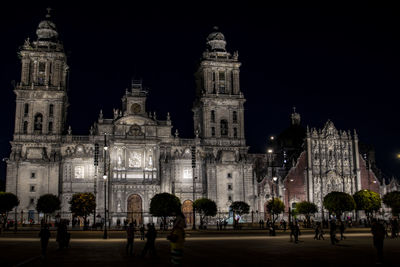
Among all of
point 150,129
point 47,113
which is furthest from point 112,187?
point 47,113

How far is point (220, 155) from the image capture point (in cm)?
8588

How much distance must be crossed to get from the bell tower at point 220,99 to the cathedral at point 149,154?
0.61 feet

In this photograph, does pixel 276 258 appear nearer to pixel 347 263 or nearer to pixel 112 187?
pixel 347 263

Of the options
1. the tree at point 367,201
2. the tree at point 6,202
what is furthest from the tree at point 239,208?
the tree at point 6,202

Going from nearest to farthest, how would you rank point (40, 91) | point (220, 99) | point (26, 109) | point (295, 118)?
point (26, 109), point (40, 91), point (220, 99), point (295, 118)

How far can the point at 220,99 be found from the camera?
88.8 meters

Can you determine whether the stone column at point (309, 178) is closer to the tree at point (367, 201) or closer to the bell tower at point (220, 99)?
the bell tower at point (220, 99)

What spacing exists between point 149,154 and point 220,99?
16841 millimetres

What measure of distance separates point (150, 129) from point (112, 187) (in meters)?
12.1

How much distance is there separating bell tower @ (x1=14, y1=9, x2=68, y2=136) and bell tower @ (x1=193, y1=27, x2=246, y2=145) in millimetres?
25343

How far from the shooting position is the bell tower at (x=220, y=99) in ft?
289

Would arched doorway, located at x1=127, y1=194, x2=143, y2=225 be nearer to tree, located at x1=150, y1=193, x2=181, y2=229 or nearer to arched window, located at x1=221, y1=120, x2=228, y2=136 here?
tree, located at x1=150, y1=193, x2=181, y2=229

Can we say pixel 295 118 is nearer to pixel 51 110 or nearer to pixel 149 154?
pixel 149 154

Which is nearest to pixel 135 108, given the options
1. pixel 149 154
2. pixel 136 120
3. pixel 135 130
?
pixel 136 120
